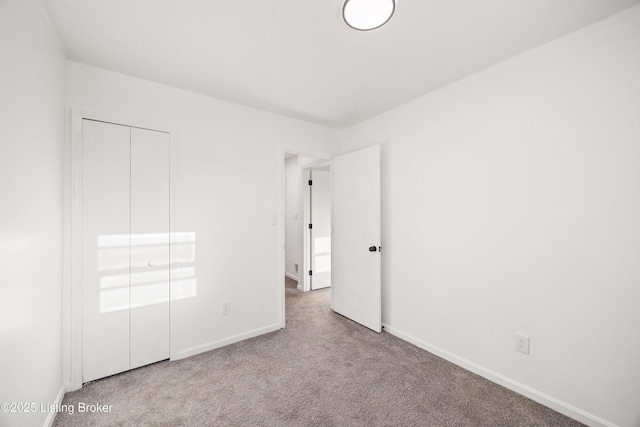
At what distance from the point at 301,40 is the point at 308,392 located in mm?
2492

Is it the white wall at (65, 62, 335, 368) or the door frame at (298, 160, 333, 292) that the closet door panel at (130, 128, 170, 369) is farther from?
the door frame at (298, 160, 333, 292)

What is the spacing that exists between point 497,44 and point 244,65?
1.83 meters

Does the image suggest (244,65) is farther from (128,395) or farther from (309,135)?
(128,395)

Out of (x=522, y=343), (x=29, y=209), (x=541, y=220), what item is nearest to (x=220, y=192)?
(x=29, y=209)

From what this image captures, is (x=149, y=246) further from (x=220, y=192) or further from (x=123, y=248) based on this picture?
(x=220, y=192)

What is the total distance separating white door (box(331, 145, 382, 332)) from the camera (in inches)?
115

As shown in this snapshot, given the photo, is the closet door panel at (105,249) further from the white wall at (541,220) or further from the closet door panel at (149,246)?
the white wall at (541,220)

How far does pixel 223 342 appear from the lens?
2623mm

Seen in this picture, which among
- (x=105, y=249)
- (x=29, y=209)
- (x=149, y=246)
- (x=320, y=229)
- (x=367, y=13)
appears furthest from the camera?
(x=320, y=229)

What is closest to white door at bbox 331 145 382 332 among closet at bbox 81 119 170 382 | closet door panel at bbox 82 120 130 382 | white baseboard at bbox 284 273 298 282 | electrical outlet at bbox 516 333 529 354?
electrical outlet at bbox 516 333 529 354

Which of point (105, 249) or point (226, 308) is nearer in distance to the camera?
point (105, 249)

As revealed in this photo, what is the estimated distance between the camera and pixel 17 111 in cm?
124

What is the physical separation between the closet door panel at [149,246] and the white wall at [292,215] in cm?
244

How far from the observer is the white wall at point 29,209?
1.13m
